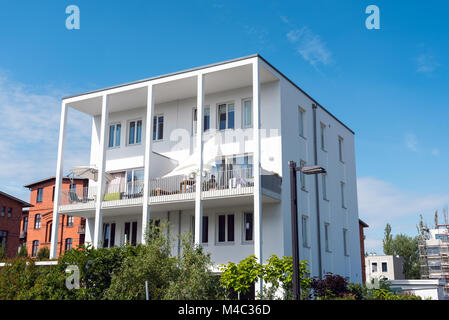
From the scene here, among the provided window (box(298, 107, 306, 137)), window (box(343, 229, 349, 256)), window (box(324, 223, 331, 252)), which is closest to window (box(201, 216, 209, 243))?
window (box(298, 107, 306, 137))

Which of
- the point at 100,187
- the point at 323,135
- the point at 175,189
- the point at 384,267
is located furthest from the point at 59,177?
the point at 384,267

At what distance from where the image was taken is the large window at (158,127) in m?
30.3

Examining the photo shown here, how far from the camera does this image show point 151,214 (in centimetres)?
2881

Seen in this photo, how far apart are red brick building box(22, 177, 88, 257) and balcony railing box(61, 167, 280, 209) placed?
27638 millimetres

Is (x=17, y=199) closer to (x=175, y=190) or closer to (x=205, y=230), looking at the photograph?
(x=175, y=190)

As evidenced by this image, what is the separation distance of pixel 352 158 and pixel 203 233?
47.4ft

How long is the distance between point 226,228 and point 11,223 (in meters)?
37.8

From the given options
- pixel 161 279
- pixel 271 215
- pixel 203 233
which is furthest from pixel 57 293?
pixel 271 215

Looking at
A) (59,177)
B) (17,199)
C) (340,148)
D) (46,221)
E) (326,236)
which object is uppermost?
(340,148)

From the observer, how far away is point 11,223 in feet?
182

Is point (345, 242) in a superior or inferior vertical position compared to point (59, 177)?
inferior

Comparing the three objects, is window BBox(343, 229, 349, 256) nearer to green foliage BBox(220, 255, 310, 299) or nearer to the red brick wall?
green foliage BBox(220, 255, 310, 299)

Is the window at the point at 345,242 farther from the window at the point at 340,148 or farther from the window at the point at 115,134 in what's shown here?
the window at the point at 115,134

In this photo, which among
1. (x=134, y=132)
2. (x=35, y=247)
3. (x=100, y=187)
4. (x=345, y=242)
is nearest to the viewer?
(x=100, y=187)
